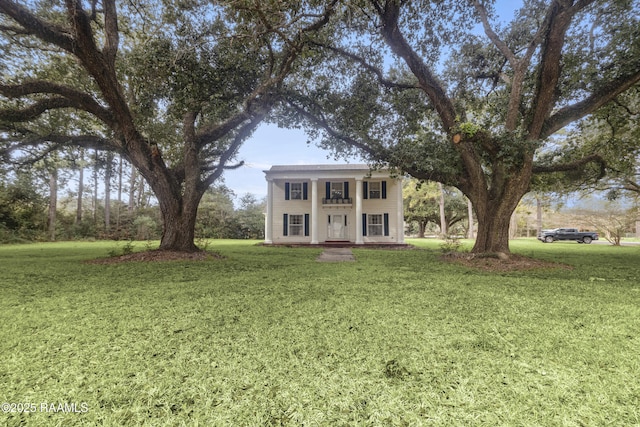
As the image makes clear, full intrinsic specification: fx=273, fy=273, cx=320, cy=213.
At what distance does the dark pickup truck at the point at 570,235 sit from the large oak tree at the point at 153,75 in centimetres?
2433

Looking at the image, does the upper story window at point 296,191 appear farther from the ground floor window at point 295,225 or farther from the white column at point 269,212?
→ the white column at point 269,212

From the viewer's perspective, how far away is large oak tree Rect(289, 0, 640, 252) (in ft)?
21.5

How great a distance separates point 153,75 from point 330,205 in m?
12.1

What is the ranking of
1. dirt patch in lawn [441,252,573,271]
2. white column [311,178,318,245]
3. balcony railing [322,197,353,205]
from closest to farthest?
dirt patch in lawn [441,252,573,271], white column [311,178,318,245], balcony railing [322,197,353,205]

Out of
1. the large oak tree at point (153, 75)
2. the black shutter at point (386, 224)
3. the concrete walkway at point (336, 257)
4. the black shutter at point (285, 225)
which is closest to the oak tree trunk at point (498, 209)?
the concrete walkway at point (336, 257)

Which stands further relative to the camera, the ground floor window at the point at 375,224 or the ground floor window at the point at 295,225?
the ground floor window at the point at 295,225

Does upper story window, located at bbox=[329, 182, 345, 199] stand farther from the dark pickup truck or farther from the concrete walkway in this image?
the dark pickup truck

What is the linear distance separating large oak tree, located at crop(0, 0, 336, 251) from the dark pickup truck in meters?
24.3

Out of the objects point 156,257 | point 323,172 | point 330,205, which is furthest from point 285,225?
point 156,257

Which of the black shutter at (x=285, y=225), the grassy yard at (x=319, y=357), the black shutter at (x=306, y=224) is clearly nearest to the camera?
the grassy yard at (x=319, y=357)

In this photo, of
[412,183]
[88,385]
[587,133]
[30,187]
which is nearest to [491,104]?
[587,133]

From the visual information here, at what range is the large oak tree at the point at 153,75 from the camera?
5840mm

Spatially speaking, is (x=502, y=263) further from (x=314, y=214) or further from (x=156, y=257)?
(x=314, y=214)

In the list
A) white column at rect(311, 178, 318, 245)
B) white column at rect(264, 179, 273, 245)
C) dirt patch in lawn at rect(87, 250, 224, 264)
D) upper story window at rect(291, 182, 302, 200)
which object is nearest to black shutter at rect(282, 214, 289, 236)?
white column at rect(264, 179, 273, 245)
